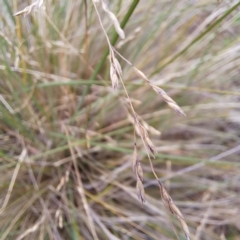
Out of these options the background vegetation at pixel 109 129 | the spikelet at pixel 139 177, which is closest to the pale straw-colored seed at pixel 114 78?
the spikelet at pixel 139 177

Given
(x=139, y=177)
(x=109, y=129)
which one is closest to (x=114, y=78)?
(x=139, y=177)

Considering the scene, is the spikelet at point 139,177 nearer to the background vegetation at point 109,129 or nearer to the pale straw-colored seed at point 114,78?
the pale straw-colored seed at point 114,78

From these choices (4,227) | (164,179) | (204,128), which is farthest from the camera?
(204,128)

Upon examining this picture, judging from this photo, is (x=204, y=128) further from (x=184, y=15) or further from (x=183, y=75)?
(x=184, y=15)

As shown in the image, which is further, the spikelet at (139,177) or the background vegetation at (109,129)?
the background vegetation at (109,129)

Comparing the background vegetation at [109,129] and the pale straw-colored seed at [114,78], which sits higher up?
the pale straw-colored seed at [114,78]

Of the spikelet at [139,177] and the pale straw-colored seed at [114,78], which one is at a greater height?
the pale straw-colored seed at [114,78]

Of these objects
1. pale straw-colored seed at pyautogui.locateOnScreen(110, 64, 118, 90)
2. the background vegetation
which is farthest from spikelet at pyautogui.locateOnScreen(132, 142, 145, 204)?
the background vegetation

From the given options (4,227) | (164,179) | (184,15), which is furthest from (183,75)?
(4,227)
